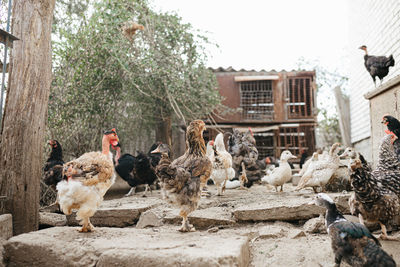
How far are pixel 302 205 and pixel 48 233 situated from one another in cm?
333

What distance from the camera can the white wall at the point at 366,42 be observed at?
753 centimetres

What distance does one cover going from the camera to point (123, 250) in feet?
9.55

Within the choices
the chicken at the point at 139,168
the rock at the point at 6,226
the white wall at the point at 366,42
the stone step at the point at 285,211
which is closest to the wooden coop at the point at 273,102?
the white wall at the point at 366,42

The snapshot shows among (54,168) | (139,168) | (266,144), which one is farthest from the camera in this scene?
(266,144)

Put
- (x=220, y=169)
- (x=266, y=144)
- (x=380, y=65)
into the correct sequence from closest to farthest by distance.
Answer: (x=220, y=169), (x=380, y=65), (x=266, y=144)

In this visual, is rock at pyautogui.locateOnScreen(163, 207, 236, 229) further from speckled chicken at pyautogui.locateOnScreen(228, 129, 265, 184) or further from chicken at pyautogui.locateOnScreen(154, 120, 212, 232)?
speckled chicken at pyautogui.locateOnScreen(228, 129, 265, 184)

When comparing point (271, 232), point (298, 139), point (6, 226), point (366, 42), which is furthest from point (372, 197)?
point (298, 139)

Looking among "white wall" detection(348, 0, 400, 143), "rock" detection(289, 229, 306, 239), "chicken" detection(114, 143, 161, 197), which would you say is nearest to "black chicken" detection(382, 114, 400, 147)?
"rock" detection(289, 229, 306, 239)

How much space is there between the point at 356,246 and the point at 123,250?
7.22 ft

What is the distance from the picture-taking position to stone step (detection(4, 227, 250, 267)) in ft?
8.77

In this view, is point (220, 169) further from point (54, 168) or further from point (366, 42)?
point (366, 42)

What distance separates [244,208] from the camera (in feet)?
14.4

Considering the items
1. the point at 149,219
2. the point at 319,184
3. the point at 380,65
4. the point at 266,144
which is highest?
the point at 380,65

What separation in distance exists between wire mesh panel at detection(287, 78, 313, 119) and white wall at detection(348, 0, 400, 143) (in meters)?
2.47
